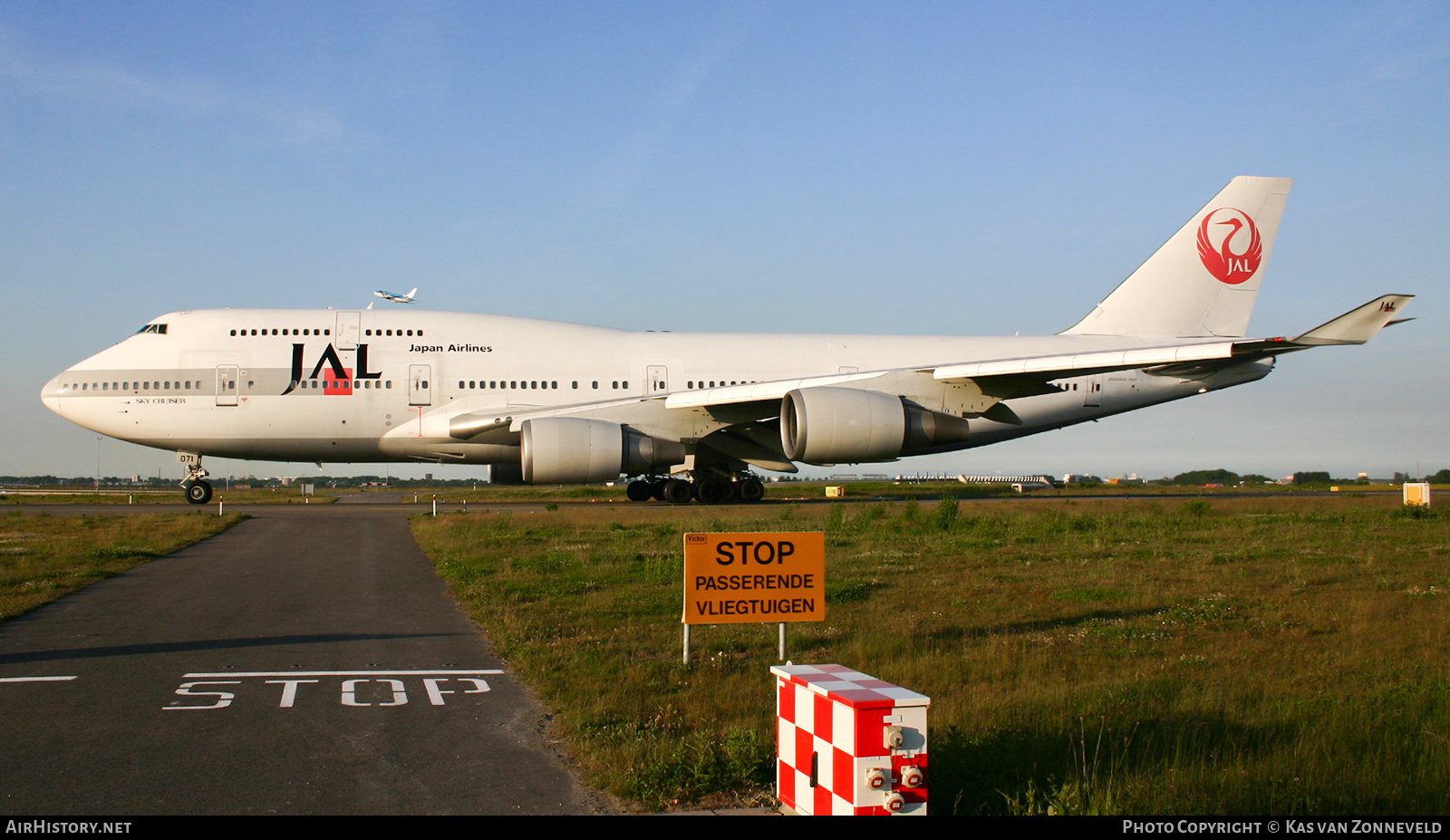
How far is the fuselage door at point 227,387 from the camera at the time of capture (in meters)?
24.9

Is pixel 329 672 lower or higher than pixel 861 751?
lower

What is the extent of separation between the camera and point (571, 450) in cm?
2225

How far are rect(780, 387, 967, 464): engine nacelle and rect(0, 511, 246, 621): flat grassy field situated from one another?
1228 cm

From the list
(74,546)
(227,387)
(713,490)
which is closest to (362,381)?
(227,387)

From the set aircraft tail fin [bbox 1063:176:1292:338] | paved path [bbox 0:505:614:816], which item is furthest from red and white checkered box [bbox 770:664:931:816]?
aircraft tail fin [bbox 1063:176:1292:338]

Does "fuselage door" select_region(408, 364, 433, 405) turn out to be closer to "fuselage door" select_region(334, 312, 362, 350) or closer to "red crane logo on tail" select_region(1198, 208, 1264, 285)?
"fuselage door" select_region(334, 312, 362, 350)

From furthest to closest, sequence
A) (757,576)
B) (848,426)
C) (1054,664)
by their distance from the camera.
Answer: (848,426), (1054,664), (757,576)

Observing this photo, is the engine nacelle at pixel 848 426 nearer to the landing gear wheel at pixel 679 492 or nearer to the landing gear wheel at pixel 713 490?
the landing gear wheel at pixel 713 490

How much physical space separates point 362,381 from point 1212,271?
23960 mm

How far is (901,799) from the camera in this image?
382 centimetres

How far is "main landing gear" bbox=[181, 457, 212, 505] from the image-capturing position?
1095 inches

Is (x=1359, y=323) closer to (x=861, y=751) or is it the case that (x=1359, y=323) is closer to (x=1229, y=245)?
(x=1229, y=245)

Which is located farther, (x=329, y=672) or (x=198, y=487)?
(x=198, y=487)
